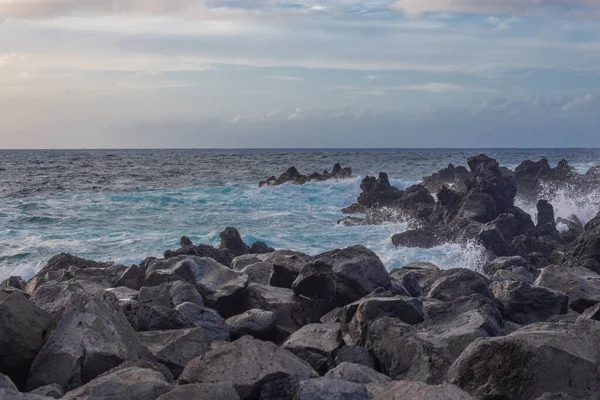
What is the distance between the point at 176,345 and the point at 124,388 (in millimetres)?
1245

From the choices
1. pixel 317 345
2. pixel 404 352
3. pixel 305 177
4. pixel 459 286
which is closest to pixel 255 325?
pixel 317 345

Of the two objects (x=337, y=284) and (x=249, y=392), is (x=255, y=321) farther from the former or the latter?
(x=249, y=392)

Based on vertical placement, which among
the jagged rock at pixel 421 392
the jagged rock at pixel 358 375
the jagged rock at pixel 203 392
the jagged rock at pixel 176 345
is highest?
the jagged rock at pixel 421 392

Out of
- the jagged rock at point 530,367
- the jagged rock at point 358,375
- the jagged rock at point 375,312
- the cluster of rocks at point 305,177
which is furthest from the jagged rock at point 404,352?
the cluster of rocks at point 305,177

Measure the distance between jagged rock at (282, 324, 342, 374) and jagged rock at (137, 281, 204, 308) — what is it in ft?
3.85

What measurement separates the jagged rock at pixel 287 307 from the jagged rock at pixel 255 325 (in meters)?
0.35

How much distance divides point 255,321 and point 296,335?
1.71 feet

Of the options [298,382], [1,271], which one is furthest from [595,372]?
[1,271]

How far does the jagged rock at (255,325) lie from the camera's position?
6277mm

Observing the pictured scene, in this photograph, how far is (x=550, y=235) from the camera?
56.8 feet

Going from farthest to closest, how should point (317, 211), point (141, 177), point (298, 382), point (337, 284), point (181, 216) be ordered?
point (141, 177)
point (317, 211)
point (181, 216)
point (337, 284)
point (298, 382)

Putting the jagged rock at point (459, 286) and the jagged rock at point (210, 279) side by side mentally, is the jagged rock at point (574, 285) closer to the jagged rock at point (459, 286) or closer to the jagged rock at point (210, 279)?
the jagged rock at point (459, 286)

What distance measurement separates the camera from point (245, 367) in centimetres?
457

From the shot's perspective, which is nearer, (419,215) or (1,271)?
(1,271)
